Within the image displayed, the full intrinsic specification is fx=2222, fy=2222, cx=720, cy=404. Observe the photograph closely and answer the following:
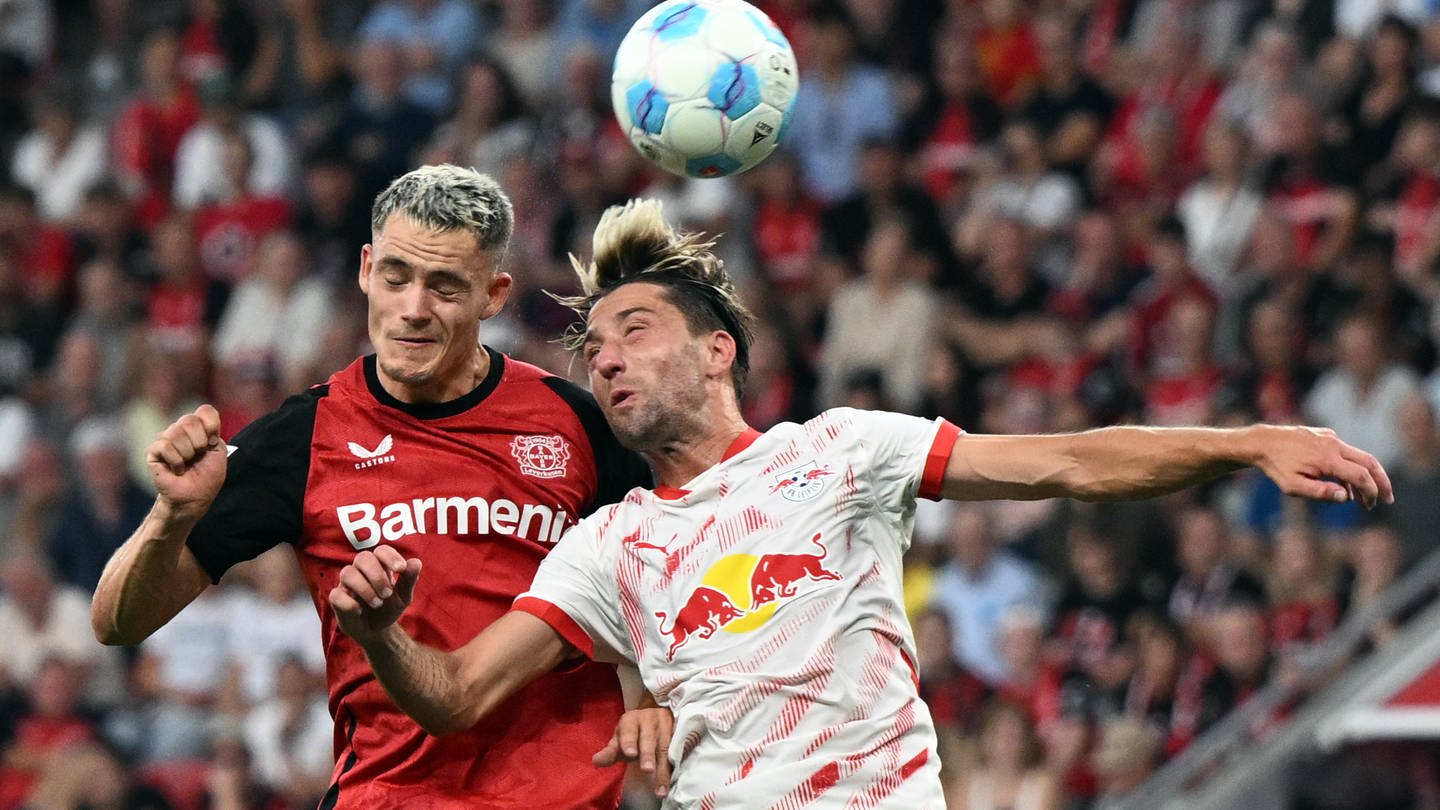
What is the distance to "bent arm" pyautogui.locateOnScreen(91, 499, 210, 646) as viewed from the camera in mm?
5020

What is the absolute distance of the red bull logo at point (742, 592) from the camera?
16.7 feet

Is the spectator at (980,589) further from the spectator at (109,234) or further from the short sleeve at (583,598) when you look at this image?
the spectator at (109,234)

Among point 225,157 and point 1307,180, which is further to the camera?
point 225,157

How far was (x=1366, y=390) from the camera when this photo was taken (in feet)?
33.3

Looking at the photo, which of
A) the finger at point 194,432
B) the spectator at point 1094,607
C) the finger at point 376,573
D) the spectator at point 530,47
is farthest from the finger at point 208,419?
the spectator at point 530,47

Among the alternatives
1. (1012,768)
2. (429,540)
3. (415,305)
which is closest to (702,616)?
(429,540)

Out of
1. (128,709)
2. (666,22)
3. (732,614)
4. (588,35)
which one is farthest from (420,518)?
(588,35)

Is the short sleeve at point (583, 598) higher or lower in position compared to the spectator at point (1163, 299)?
higher

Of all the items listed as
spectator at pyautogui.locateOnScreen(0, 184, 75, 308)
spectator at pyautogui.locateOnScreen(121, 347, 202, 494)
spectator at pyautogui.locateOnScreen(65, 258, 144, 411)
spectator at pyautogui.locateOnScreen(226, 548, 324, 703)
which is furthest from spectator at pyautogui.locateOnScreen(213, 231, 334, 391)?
spectator at pyautogui.locateOnScreen(226, 548, 324, 703)

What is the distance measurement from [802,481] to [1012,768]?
467 centimetres

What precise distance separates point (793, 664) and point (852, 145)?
836cm

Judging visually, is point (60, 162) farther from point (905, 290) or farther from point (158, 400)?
point (905, 290)

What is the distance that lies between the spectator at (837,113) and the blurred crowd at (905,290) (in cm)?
2

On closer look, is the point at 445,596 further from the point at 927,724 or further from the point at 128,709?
the point at 128,709
